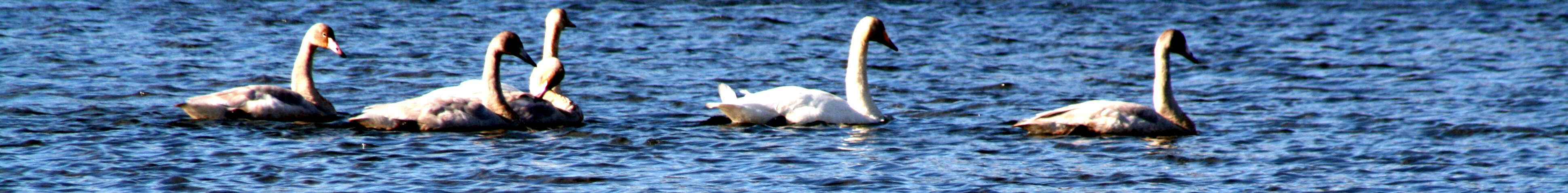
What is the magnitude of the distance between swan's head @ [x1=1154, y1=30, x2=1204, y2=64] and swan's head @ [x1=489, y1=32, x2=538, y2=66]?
11.8ft

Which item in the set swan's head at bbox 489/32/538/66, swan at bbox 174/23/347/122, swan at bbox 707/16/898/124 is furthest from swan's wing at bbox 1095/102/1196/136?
swan at bbox 174/23/347/122

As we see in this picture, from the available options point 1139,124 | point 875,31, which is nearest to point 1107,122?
point 1139,124

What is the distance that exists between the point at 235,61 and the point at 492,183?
7.54 meters

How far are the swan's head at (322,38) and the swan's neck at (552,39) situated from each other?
1.51 meters

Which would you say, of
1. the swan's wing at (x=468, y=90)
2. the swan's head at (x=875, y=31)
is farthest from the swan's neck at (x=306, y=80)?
the swan's head at (x=875, y=31)

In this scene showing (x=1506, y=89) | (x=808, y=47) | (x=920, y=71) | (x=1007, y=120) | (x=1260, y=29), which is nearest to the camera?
(x=1007, y=120)

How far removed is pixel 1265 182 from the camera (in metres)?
9.10

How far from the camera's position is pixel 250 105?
1107 cm

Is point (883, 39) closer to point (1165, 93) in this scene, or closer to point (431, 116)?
point (1165, 93)

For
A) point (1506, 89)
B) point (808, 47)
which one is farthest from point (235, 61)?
point (1506, 89)

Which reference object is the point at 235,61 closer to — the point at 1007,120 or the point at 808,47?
the point at 808,47

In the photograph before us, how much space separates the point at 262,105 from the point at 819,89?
460 centimetres

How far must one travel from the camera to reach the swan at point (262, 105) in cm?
1105

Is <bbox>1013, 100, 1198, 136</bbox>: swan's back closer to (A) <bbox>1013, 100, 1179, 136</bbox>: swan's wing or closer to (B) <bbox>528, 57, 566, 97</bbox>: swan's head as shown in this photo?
(A) <bbox>1013, 100, 1179, 136</bbox>: swan's wing
